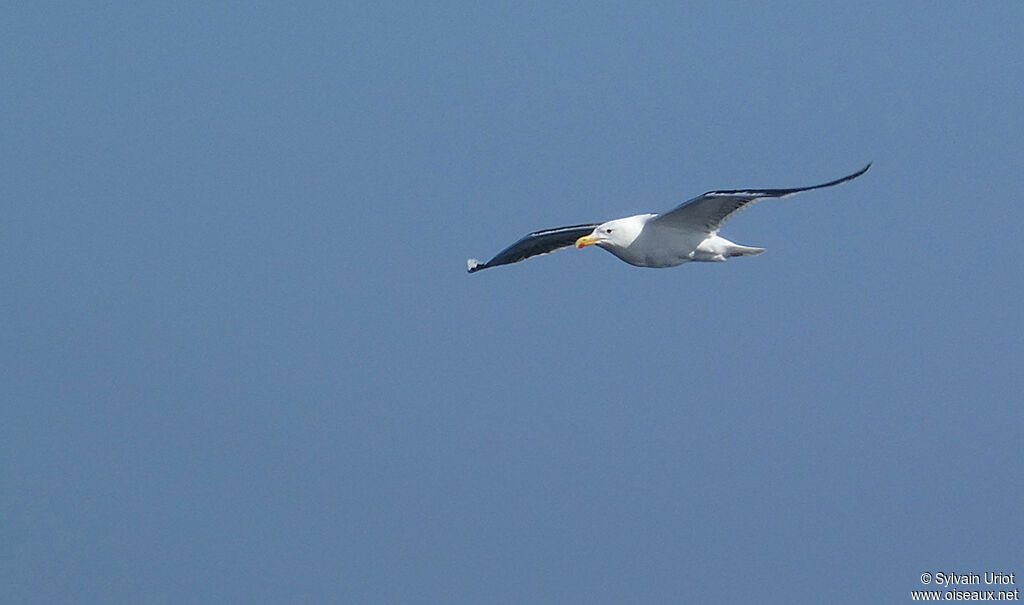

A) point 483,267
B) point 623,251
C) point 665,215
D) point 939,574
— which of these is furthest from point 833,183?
point 483,267

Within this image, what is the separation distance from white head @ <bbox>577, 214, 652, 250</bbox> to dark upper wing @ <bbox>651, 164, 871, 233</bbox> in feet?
1.47

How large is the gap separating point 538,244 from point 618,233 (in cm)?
341

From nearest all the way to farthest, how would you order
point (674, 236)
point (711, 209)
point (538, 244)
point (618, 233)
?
point (711, 209) < point (674, 236) < point (618, 233) < point (538, 244)

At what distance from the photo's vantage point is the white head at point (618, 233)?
18.0 meters

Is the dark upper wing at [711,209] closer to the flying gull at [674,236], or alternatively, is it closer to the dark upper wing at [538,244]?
the flying gull at [674,236]

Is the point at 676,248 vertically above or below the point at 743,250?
above

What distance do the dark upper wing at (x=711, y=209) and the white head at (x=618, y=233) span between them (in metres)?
0.45

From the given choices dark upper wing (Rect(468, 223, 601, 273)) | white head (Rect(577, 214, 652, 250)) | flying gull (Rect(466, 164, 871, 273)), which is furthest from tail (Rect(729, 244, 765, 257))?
dark upper wing (Rect(468, 223, 601, 273))

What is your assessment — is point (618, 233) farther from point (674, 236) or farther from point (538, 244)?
point (538, 244)

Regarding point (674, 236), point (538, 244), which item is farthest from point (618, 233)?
point (538, 244)

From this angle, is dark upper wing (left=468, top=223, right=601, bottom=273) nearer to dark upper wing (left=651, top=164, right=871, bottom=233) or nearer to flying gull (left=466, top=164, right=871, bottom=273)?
flying gull (left=466, top=164, right=871, bottom=273)

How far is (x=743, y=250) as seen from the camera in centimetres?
1803

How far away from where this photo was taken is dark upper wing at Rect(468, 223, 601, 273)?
20.1 m

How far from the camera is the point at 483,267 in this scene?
869 inches
